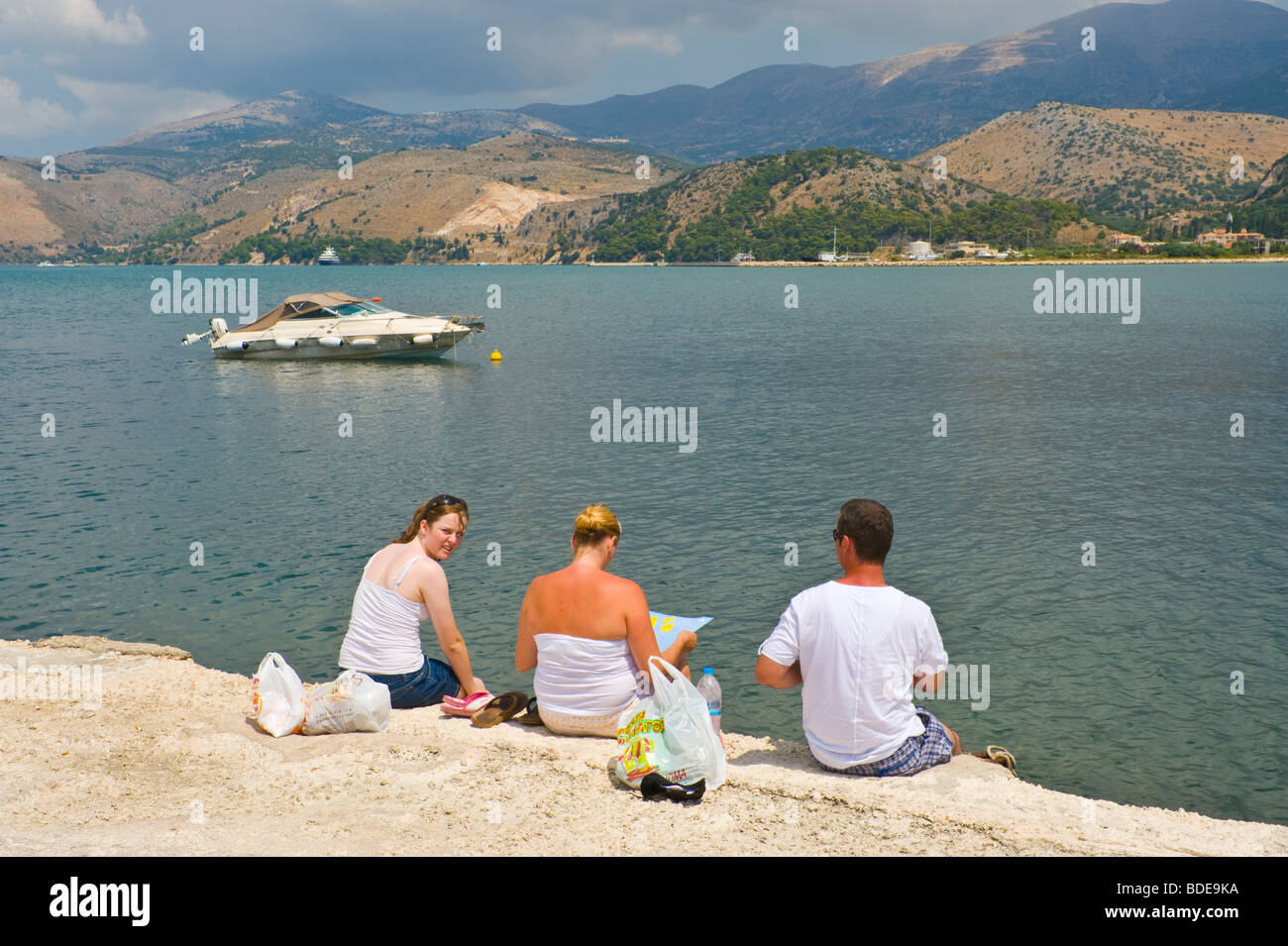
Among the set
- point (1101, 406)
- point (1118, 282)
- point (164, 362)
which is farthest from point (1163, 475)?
point (1118, 282)

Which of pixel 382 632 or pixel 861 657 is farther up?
pixel 861 657

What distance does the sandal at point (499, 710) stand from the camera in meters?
7.83

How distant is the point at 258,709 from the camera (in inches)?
303

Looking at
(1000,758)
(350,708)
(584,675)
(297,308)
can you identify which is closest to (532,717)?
(584,675)

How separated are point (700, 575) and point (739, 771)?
7417mm

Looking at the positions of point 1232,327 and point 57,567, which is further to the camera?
point 1232,327

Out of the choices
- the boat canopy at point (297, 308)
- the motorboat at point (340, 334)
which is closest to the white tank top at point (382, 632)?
the motorboat at point (340, 334)

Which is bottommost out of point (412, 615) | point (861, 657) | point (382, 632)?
point (382, 632)

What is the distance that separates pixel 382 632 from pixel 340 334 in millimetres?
38405

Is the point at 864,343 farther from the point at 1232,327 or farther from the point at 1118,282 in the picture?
the point at 1118,282

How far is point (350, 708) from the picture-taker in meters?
7.64

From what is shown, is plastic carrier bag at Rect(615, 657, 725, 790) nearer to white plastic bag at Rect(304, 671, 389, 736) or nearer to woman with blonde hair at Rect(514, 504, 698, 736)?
woman with blonde hair at Rect(514, 504, 698, 736)

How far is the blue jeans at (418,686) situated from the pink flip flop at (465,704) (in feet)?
0.77

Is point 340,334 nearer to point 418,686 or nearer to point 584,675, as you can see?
point 418,686
